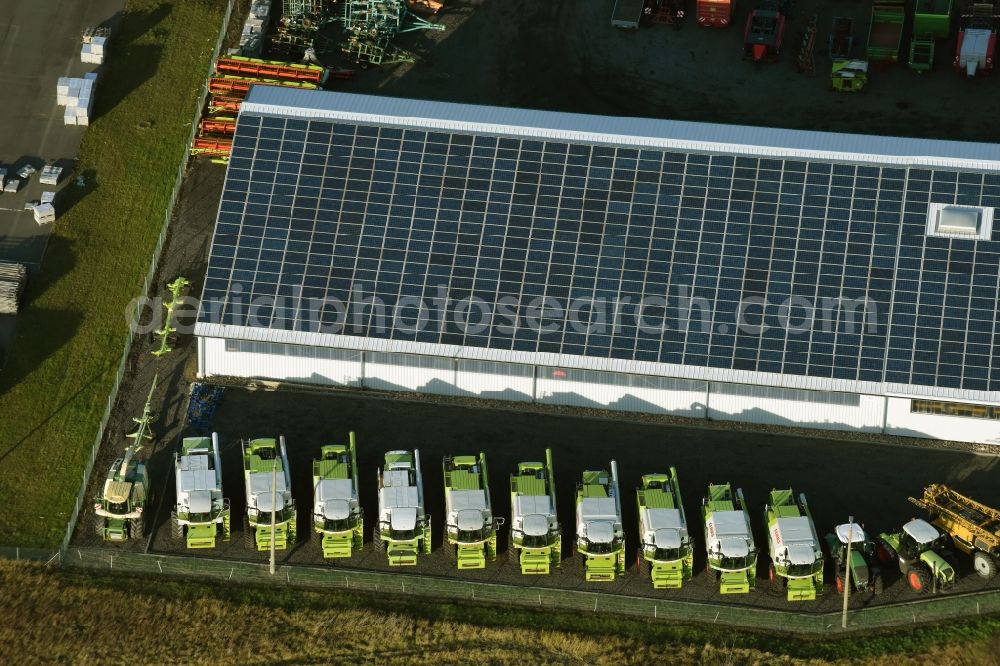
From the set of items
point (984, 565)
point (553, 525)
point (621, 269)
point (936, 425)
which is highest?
point (621, 269)

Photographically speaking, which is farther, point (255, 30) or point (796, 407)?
point (255, 30)

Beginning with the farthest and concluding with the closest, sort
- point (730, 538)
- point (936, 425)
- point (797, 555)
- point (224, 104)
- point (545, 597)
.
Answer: point (224, 104)
point (936, 425)
point (545, 597)
point (730, 538)
point (797, 555)

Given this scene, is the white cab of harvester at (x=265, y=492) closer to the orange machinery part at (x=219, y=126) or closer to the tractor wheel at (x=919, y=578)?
the orange machinery part at (x=219, y=126)

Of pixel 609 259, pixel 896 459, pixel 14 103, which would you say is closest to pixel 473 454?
pixel 609 259

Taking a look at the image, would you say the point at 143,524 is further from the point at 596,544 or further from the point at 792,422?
the point at 792,422

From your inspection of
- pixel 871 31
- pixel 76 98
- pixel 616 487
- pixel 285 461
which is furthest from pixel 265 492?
pixel 871 31

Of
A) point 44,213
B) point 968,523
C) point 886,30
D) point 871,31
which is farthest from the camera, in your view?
point 886,30

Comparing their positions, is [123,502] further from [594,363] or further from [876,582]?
Answer: [876,582]

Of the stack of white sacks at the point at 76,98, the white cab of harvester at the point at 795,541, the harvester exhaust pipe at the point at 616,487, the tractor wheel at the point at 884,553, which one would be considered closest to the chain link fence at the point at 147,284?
the stack of white sacks at the point at 76,98

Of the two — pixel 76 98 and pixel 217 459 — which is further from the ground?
pixel 76 98
